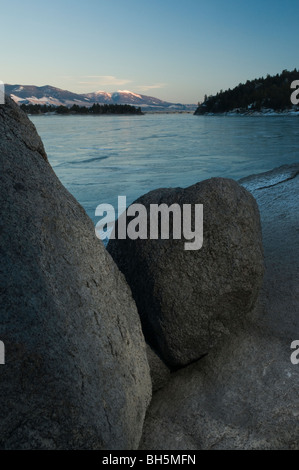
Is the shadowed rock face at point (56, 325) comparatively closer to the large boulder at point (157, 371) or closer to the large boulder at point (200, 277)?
the large boulder at point (157, 371)

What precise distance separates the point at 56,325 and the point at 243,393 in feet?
4.91

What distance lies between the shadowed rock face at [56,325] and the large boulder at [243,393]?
269 mm

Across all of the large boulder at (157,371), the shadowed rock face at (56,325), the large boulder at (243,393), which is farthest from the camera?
the large boulder at (157,371)

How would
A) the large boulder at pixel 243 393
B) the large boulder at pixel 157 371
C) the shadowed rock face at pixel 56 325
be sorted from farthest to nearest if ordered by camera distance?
1. the large boulder at pixel 157 371
2. the large boulder at pixel 243 393
3. the shadowed rock face at pixel 56 325

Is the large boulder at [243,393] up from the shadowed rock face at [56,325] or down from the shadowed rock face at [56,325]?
down

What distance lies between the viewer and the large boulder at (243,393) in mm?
2359

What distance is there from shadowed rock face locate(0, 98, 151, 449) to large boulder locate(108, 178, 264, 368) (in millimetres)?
456

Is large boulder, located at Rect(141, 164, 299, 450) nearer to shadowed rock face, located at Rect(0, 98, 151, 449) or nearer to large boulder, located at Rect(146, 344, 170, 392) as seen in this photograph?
large boulder, located at Rect(146, 344, 170, 392)

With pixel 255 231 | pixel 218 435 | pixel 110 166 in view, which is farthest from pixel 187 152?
pixel 218 435

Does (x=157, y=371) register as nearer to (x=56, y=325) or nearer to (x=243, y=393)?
(x=243, y=393)

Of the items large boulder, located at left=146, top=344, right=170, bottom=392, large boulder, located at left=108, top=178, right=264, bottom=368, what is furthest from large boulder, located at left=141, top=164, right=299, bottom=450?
large boulder, located at left=108, top=178, right=264, bottom=368

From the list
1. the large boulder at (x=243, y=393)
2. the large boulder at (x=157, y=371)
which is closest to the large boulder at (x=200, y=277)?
the large boulder at (x=157, y=371)

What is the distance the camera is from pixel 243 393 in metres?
2.65
